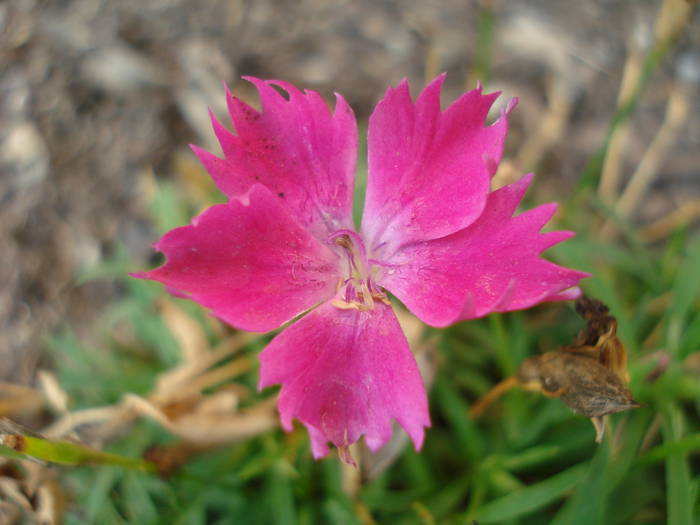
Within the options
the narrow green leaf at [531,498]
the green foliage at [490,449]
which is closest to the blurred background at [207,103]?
the green foliage at [490,449]

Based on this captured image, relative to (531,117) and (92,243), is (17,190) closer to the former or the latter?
(92,243)

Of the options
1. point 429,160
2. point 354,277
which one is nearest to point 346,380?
point 354,277

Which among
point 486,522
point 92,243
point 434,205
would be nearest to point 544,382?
point 434,205

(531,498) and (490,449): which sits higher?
(531,498)

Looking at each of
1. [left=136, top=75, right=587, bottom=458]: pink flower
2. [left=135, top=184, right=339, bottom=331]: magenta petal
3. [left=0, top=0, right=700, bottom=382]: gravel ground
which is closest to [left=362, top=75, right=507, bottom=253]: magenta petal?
[left=136, top=75, right=587, bottom=458]: pink flower

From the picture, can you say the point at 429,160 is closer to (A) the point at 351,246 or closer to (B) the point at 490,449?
(A) the point at 351,246

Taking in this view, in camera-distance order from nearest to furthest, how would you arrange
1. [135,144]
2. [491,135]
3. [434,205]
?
[491,135] < [434,205] < [135,144]

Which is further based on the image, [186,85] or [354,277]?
[186,85]
